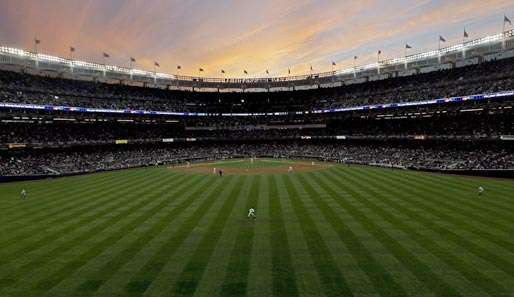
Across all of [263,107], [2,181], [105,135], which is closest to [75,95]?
[105,135]

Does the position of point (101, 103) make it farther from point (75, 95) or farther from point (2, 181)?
point (2, 181)

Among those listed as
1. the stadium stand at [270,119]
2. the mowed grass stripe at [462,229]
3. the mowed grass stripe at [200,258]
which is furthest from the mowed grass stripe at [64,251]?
the stadium stand at [270,119]

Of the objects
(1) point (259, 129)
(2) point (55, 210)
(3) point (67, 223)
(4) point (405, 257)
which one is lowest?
(4) point (405, 257)

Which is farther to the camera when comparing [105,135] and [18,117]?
[105,135]

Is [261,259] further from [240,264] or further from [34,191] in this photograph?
[34,191]

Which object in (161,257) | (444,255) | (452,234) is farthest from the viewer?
(452,234)

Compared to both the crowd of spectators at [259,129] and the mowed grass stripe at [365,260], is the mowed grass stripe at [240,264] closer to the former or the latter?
the mowed grass stripe at [365,260]

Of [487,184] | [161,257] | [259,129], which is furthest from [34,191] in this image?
[259,129]

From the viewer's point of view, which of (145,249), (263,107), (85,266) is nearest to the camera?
(85,266)
